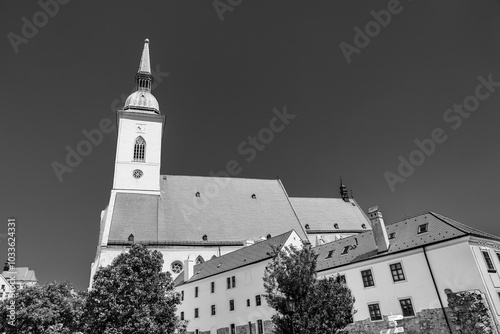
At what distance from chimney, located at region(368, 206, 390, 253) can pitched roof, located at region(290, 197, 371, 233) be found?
21.3 meters

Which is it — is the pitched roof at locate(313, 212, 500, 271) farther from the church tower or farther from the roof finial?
the roof finial

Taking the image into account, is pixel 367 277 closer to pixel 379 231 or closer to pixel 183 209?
pixel 379 231

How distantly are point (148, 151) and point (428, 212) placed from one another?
3481cm

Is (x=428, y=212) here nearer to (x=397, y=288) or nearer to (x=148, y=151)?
(x=397, y=288)

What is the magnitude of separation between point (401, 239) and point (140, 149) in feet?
114

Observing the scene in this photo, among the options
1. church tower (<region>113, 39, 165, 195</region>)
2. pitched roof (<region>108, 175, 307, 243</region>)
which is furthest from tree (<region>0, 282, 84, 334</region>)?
church tower (<region>113, 39, 165, 195</region>)

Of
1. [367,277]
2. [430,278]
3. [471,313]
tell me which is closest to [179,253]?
[367,277]

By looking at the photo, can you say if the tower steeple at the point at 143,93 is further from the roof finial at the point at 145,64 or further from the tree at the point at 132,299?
the tree at the point at 132,299

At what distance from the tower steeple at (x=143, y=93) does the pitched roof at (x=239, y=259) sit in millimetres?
25312

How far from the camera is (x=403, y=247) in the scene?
2202cm

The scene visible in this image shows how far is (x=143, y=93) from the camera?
165 ft

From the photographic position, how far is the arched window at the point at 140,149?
147 ft

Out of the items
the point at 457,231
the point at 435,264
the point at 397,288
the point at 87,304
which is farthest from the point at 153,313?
the point at 457,231

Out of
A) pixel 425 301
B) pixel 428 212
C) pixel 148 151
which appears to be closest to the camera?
pixel 425 301
